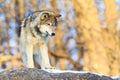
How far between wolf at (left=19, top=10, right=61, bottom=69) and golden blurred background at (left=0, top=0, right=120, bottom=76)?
25.5ft

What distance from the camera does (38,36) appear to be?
10.1 meters

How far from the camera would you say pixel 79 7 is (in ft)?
66.1

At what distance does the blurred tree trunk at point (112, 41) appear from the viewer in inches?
758

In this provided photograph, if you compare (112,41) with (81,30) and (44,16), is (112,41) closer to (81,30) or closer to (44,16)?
(81,30)

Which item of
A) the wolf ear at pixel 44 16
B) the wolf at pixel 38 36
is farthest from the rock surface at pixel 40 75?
the wolf ear at pixel 44 16

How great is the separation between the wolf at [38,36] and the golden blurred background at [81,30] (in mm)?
7771

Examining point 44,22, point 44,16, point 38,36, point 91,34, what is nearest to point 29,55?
point 38,36

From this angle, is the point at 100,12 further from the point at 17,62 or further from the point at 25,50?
the point at 25,50

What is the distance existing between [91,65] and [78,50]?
5364mm

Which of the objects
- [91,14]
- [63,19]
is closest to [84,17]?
[91,14]

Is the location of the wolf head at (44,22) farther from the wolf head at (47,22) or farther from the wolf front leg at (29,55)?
the wolf front leg at (29,55)

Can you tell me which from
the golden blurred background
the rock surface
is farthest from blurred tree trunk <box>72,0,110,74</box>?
the rock surface

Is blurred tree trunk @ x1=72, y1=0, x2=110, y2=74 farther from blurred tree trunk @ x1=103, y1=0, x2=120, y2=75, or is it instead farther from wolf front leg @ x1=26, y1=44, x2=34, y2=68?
wolf front leg @ x1=26, y1=44, x2=34, y2=68

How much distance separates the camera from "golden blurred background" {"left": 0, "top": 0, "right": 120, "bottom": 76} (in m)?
19.2
